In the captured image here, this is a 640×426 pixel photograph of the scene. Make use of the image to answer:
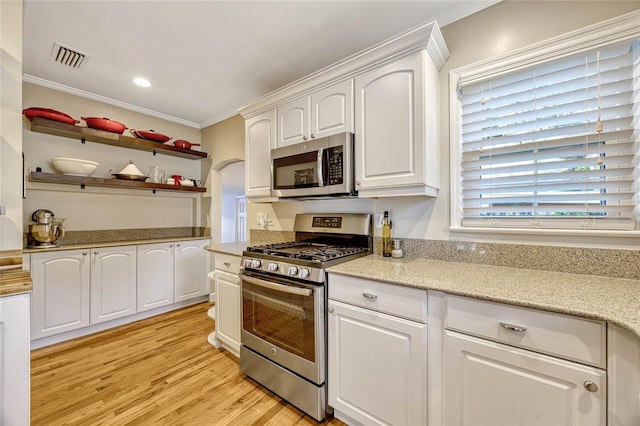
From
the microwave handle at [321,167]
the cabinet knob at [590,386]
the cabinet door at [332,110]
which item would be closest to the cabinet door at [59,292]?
the microwave handle at [321,167]

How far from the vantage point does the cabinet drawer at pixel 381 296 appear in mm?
1287

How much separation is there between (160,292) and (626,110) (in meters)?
4.06

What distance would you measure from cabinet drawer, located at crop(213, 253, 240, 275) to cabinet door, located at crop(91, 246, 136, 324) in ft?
4.16

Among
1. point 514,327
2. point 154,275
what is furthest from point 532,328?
point 154,275

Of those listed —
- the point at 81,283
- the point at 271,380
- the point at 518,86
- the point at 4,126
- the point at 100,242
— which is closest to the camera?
the point at 4,126

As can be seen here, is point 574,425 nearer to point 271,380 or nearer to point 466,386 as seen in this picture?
point 466,386

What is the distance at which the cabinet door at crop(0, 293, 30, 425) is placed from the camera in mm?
1098

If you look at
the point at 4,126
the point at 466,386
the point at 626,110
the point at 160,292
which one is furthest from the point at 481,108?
the point at 160,292

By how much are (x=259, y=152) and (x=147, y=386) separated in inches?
77.9

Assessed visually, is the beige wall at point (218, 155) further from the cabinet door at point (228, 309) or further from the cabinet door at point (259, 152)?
the cabinet door at point (228, 309)

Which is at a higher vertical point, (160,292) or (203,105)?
(203,105)

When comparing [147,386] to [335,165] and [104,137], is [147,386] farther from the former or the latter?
[104,137]

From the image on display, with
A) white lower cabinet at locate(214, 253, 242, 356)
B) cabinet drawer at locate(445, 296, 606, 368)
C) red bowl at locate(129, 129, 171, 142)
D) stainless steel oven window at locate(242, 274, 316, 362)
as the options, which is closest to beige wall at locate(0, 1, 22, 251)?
white lower cabinet at locate(214, 253, 242, 356)

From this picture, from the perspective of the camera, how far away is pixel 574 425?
3.12 ft
